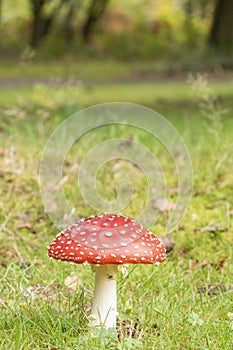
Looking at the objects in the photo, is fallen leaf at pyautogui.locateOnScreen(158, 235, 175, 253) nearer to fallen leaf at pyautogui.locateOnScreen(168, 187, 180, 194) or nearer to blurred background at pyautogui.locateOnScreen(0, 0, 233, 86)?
fallen leaf at pyautogui.locateOnScreen(168, 187, 180, 194)

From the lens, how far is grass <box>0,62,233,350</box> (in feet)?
9.89

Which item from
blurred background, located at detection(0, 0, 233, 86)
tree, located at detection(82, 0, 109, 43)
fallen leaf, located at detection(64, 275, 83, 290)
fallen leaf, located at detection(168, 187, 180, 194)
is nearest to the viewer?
fallen leaf, located at detection(64, 275, 83, 290)

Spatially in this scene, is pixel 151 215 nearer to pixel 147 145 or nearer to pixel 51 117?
pixel 147 145

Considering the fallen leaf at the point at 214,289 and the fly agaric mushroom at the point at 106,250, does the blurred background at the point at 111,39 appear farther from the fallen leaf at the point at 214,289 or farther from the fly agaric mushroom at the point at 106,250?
the fly agaric mushroom at the point at 106,250

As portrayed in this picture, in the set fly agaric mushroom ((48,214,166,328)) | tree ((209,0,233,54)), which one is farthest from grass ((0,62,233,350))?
tree ((209,0,233,54))

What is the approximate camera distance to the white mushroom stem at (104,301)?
9.82ft

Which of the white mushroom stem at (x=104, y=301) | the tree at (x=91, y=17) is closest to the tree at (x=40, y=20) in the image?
the tree at (x=91, y=17)

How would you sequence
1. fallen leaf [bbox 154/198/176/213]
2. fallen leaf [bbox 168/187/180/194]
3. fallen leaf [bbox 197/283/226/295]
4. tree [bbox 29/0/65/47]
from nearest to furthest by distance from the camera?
fallen leaf [bbox 197/283/226/295], fallen leaf [bbox 154/198/176/213], fallen leaf [bbox 168/187/180/194], tree [bbox 29/0/65/47]

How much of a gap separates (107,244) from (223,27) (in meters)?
16.4

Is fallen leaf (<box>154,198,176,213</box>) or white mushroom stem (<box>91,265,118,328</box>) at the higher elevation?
fallen leaf (<box>154,198,176,213</box>)

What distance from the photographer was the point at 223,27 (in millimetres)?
18312

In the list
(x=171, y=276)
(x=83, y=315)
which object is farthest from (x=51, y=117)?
(x=83, y=315)

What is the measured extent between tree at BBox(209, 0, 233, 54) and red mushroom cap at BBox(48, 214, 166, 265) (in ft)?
51.6

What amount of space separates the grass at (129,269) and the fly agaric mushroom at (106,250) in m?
0.15
